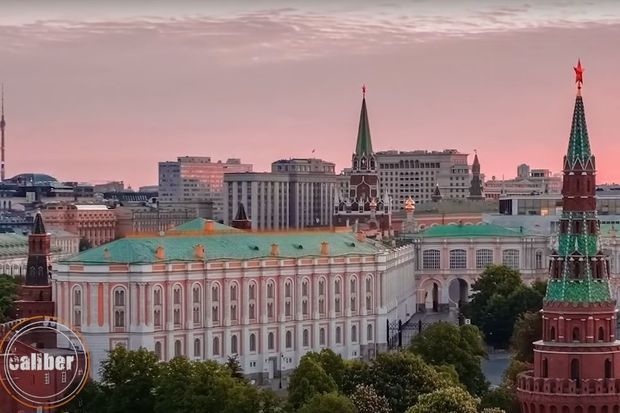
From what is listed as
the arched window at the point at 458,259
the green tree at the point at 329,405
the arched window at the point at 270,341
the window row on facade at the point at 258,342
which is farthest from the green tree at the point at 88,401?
the arched window at the point at 458,259

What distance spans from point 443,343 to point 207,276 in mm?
18256

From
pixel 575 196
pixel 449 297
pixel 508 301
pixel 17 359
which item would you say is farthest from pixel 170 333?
pixel 449 297

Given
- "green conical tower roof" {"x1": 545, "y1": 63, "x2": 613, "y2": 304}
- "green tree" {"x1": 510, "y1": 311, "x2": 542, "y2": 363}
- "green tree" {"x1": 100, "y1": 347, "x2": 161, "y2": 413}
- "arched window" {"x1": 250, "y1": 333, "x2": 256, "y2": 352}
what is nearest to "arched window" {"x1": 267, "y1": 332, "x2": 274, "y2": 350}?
"arched window" {"x1": 250, "y1": 333, "x2": 256, "y2": 352}

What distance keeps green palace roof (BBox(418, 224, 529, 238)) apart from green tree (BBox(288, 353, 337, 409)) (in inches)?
3158

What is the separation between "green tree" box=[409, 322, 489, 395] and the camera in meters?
87.4

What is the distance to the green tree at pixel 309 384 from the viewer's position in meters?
78.6

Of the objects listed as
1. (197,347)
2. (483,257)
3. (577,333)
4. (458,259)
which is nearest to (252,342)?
(197,347)

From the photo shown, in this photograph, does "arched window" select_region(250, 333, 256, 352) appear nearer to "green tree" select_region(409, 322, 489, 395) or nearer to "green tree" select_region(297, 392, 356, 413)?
"green tree" select_region(409, 322, 489, 395)

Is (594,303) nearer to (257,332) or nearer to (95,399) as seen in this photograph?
(95,399)

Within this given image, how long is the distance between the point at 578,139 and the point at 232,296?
149 ft

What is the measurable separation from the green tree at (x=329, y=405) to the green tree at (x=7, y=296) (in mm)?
38615

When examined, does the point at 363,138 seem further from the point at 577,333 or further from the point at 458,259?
the point at 577,333

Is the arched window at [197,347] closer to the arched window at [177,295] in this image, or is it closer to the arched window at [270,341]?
the arched window at [177,295]

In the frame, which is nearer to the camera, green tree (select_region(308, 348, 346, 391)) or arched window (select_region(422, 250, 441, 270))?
green tree (select_region(308, 348, 346, 391))
